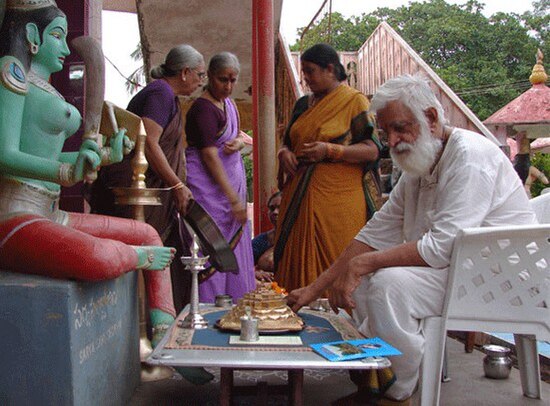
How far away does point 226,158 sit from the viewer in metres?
4.24

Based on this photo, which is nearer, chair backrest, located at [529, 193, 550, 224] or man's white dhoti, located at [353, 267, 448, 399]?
man's white dhoti, located at [353, 267, 448, 399]

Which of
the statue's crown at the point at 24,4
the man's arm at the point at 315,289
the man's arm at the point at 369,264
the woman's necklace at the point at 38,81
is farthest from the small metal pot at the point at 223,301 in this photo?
the statue's crown at the point at 24,4

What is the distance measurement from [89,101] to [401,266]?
137 cm

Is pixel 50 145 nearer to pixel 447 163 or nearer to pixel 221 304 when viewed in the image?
pixel 221 304

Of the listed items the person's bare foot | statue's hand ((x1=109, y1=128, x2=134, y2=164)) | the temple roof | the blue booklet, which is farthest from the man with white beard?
the temple roof

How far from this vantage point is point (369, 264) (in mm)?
2578

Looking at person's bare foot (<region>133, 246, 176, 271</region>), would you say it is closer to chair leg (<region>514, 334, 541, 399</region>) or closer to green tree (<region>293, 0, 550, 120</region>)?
chair leg (<region>514, 334, 541, 399</region>)

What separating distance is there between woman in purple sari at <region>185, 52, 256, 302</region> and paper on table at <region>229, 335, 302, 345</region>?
1.79 m

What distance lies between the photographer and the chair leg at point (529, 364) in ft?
9.69

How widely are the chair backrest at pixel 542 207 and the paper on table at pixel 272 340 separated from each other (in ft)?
5.13

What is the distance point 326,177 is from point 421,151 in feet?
4.19

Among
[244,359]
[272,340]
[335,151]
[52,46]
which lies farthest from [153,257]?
[335,151]

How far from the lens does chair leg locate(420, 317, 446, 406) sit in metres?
2.37

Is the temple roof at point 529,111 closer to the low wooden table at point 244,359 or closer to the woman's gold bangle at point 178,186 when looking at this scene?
the woman's gold bangle at point 178,186
